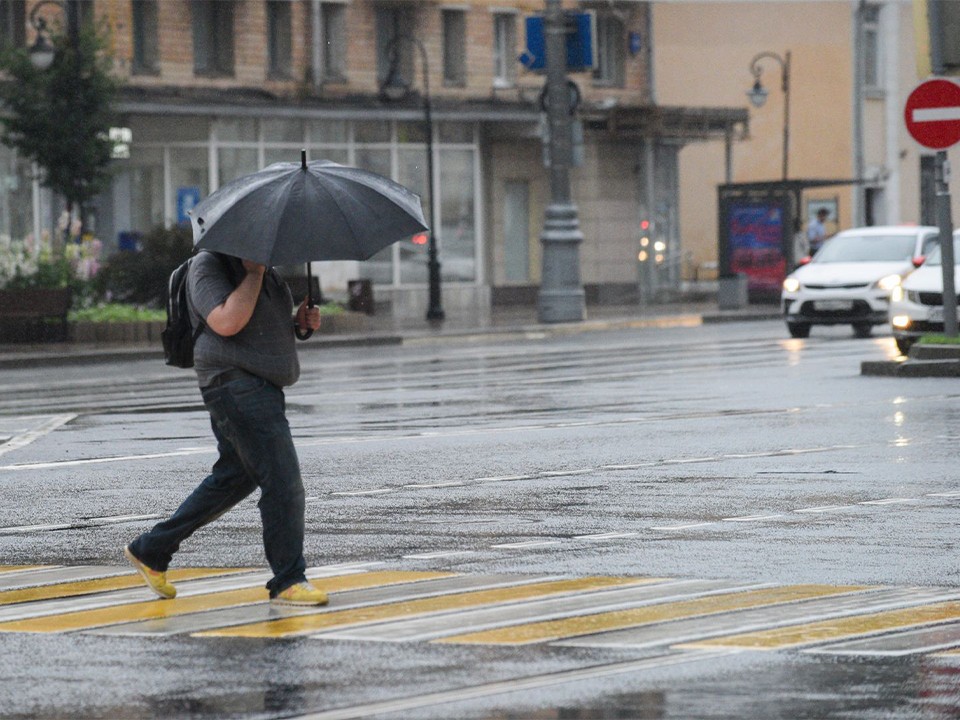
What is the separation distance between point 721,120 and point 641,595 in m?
44.9

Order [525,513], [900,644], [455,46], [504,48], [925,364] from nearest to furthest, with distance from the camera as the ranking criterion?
[900,644] → [525,513] → [925,364] → [455,46] → [504,48]

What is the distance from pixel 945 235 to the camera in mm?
22359

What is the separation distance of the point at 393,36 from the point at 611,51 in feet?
24.2

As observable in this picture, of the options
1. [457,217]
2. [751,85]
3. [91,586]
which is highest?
[751,85]

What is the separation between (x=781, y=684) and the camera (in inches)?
279

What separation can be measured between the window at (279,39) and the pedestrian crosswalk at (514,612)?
38.6 m

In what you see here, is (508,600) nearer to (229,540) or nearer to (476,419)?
(229,540)

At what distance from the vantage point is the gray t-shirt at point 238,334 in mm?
9008

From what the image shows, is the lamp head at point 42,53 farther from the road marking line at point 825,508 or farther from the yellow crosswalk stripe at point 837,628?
the yellow crosswalk stripe at point 837,628

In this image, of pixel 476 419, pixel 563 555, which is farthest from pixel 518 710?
pixel 476 419

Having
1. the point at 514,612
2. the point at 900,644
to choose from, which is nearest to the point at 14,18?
the point at 514,612

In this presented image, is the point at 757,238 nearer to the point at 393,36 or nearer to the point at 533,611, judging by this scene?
the point at 393,36

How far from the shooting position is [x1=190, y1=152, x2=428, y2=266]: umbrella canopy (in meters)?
8.84

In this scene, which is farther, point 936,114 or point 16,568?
point 936,114
